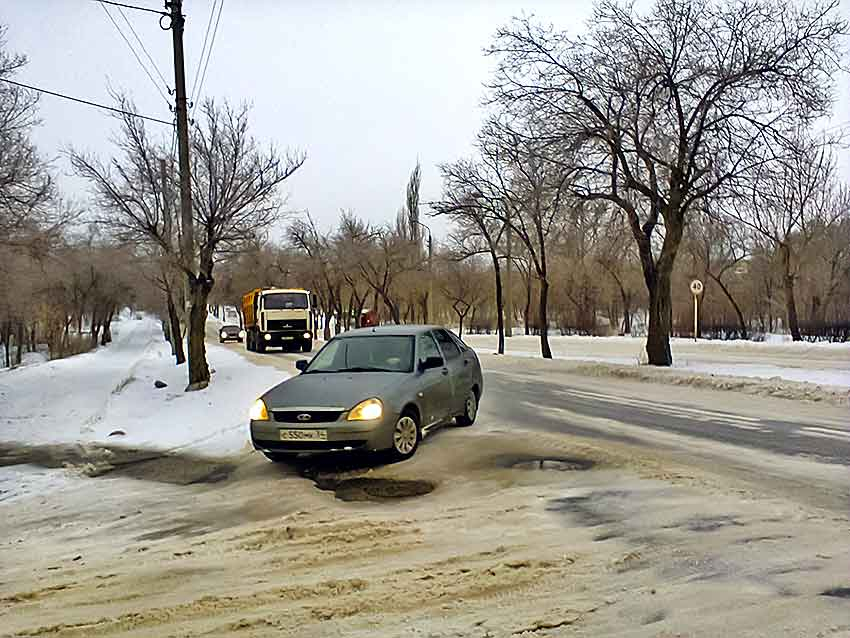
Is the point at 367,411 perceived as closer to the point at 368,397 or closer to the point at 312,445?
the point at 368,397

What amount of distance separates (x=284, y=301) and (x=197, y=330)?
21.1 meters

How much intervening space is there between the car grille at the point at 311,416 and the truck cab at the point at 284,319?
105 ft

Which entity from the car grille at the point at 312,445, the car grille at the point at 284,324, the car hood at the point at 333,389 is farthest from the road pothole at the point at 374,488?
the car grille at the point at 284,324

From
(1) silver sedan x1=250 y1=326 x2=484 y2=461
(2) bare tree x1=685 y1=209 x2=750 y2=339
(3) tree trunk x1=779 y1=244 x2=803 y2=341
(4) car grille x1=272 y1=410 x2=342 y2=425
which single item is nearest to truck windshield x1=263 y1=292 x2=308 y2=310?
(2) bare tree x1=685 y1=209 x2=750 y2=339

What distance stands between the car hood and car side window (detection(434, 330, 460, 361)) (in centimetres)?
155

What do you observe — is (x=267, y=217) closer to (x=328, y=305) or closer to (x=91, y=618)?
(x=91, y=618)

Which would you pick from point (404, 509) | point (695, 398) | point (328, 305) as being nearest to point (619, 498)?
point (404, 509)

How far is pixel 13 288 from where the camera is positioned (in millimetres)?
28156

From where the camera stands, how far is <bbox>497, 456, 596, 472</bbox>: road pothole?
8.00 meters

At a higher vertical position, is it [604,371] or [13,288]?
[13,288]

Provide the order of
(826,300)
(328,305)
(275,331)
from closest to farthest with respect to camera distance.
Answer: (275,331), (826,300), (328,305)

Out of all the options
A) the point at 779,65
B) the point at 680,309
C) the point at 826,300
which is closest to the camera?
the point at 779,65

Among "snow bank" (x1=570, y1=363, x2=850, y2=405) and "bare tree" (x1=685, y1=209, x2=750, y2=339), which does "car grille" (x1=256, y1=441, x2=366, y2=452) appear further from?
"bare tree" (x1=685, y1=209, x2=750, y2=339)

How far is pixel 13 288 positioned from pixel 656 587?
95.0 feet
